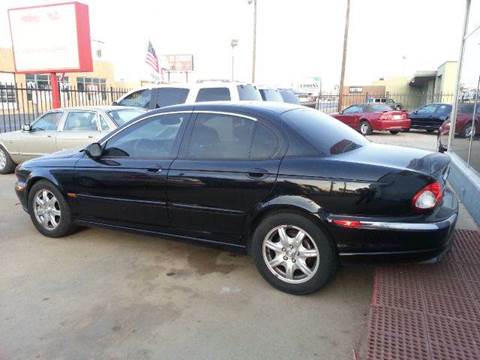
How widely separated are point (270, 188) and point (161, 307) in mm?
1342

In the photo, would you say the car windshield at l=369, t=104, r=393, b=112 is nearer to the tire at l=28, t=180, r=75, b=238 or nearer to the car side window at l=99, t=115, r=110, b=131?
the car side window at l=99, t=115, r=110, b=131

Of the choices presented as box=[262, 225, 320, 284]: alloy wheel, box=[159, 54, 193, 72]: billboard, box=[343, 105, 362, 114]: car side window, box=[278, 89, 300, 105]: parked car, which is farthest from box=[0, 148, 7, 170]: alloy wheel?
box=[159, 54, 193, 72]: billboard

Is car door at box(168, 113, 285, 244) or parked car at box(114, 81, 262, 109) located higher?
parked car at box(114, 81, 262, 109)

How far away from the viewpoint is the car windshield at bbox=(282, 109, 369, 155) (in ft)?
12.2

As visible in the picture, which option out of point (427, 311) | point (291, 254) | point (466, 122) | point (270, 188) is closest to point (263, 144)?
point (270, 188)

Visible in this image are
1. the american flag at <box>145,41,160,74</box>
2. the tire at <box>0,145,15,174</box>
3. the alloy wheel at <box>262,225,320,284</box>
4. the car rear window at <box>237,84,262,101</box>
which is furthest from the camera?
the american flag at <box>145,41,160,74</box>

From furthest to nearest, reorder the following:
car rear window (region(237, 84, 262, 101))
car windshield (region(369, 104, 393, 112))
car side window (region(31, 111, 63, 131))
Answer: car windshield (region(369, 104, 393, 112))
car rear window (region(237, 84, 262, 101))
car side window (region(31, 111, 63, 131))

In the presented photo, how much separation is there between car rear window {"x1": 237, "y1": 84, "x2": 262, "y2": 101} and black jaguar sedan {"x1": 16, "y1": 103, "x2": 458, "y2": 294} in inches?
225

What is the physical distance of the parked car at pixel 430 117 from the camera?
19.0 meters

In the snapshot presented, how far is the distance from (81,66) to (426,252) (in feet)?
40.6

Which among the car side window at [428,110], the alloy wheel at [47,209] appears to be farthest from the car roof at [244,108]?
the car side window at [428,110]

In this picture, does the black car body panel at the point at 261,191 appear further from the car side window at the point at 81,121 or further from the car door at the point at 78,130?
the car side window at the point at 81,121

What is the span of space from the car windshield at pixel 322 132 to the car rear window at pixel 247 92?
18.7ft

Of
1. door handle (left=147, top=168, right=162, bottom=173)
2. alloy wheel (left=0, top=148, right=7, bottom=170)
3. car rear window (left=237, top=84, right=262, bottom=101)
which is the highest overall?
car rear window (left=237, top=84, right=262, bottom=101)
